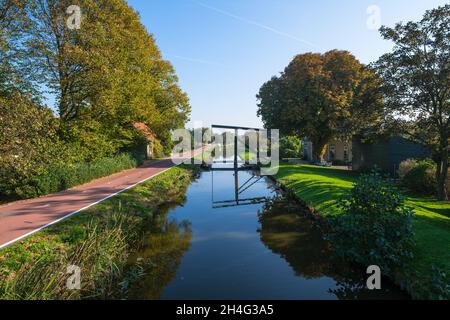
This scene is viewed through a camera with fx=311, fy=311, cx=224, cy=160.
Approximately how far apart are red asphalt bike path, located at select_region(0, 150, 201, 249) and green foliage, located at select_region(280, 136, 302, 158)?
2946 centimetres

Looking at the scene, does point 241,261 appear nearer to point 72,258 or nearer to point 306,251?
point 306,251

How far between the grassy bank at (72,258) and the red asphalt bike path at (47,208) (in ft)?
1.96

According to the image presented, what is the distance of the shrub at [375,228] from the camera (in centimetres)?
800

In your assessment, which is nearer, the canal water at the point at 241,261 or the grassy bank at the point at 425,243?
the grassy bank at the point at 425,243

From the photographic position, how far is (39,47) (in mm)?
18875

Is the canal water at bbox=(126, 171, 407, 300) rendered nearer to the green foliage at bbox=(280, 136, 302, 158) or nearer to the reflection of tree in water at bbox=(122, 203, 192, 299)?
the reflection of tree in water at bbox=(122, 203, 192, 299)

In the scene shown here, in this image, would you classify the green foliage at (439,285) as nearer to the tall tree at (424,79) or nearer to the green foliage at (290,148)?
the tall tree at (424,79)

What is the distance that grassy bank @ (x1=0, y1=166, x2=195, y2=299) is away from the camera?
6.47m

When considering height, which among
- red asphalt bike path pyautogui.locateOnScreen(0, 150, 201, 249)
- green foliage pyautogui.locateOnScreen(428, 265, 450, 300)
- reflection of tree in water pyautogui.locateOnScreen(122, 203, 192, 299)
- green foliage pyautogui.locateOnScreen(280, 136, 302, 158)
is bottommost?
reflection of tree in water pyautogui.locateOnScreen(122, 203, 192, 299)

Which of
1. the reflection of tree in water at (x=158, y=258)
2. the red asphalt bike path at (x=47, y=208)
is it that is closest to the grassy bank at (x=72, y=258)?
the reflection of tree in water at (x=158, y=258)

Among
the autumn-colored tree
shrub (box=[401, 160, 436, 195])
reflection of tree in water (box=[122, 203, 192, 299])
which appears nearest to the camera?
→ reflection of tree in water (box=[122, 203, 192, 299])

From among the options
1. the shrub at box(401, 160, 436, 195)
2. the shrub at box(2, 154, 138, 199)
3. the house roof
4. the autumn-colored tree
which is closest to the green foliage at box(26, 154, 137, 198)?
the shrub at box(2, 154, 138, 199)

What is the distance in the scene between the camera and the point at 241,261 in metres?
9.98

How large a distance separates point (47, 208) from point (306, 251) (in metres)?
11.3
